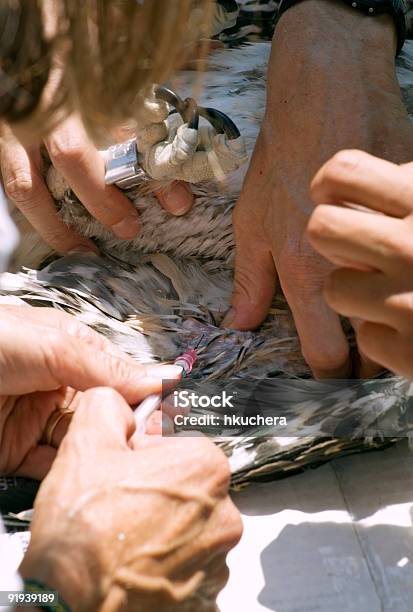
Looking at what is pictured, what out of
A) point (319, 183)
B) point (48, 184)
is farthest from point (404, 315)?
point (48, 184)

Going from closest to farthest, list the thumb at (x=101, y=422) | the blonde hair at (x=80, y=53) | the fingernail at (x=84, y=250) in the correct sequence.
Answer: the blonde hair at (x=80, y=53) → the thumb at (x=101, y=422) → the fingernail at (x=84, y=250)

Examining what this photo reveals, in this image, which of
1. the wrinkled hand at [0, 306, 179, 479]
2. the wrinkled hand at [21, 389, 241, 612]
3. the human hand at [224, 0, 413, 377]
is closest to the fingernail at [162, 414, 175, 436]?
the wrinkled hand at [0, 306, 179, 479]

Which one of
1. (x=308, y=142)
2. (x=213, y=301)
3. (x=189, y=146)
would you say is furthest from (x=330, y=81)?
(x=213, y=301)

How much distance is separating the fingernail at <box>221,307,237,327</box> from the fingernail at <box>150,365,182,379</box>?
0.19 metres

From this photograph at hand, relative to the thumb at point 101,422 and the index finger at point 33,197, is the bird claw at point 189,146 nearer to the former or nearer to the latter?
the index finger at point 33,197

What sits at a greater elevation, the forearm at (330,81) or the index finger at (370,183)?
the index finger at (370,183)

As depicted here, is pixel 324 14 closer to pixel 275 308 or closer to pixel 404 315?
pixel 275 308

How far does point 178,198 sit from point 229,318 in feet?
0.71

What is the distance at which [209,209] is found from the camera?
1246 millimetres

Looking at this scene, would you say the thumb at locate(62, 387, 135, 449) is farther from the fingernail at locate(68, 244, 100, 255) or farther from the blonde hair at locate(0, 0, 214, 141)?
the fingernail at locate(68, 244, 100, 255)

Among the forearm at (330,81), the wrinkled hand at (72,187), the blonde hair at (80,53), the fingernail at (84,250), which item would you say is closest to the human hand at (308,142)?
the forearm at (330,81)

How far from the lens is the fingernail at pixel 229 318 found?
1187 millimetres

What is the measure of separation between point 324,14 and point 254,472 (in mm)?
740

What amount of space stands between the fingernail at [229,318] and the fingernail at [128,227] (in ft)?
0.71
